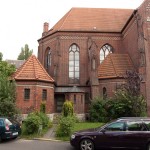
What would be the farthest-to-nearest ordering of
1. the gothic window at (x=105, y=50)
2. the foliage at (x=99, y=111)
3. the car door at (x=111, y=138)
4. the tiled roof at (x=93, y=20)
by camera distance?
the tiled roof at (x=93, y=20) < the gothic window at (x=105, y=50) < the foliage at (x=99, y=111) < the car door at (x=111, y=138)

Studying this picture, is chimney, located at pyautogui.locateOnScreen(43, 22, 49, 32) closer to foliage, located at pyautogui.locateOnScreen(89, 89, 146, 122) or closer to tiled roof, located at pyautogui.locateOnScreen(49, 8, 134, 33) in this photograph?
tiled roof, located at pyautogui.locateOnScreen(49, 8, 134, 33)

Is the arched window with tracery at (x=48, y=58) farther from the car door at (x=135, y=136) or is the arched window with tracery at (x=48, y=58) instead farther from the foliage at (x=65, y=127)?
the car door at (x=135, y=136)

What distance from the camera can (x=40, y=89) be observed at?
2694cm

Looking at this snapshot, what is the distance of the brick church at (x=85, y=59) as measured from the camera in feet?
86.9

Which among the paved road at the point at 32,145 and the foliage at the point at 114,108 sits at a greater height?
the foliage at the point at 114,108

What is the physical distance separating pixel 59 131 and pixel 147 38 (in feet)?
53.0

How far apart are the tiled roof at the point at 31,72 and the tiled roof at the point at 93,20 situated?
7627 mm

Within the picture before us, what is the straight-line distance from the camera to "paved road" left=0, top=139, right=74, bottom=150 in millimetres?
12488

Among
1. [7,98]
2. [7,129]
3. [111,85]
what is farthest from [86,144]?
[111,85]

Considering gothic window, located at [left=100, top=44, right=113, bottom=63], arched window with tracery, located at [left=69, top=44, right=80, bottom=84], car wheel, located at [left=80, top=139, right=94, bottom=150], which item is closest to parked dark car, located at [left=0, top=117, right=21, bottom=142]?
car wheel, located at [left=80, top=139, right=94, bottom=150]

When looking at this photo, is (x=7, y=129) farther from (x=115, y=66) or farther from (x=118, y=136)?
(x=115, y=66)

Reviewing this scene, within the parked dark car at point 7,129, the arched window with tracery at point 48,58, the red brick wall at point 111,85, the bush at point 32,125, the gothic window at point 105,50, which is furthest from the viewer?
the arched window with tracery at point 48,58

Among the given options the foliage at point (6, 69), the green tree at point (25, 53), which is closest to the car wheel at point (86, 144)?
the foliage at point (6, 69)

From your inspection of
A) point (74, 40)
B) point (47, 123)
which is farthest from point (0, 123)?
point (74, 40)
